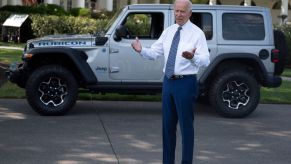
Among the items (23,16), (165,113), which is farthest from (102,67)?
(23,16)

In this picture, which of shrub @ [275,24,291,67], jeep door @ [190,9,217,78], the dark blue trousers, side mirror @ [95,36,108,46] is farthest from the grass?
the dark blue trousers

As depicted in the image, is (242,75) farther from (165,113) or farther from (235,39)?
(165,113)

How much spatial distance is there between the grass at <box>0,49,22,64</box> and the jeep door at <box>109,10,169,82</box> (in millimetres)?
7410

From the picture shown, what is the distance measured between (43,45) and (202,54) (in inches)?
174

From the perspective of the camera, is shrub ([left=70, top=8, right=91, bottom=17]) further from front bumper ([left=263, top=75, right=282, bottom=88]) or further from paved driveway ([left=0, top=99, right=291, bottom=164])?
front bumper ([left=263, top=75, right=282, bottom=88])

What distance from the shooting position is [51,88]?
32.3 ft

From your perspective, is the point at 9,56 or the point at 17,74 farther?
the point at 9,56

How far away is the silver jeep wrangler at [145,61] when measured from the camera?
31.9ft

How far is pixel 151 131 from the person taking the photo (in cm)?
885

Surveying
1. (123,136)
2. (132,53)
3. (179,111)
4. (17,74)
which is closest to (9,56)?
(17,74)

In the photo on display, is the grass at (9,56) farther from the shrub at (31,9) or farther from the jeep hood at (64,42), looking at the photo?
the shrub at (31,9)

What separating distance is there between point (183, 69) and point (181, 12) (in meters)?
0.54

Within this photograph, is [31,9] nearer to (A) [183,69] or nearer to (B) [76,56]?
(B) [76,56]

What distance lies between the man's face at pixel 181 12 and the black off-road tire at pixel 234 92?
13.9 ft
